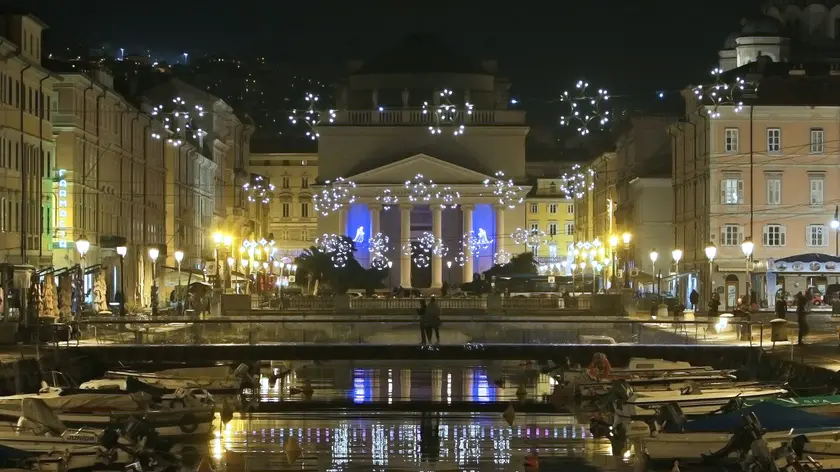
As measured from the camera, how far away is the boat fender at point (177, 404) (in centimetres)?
3888

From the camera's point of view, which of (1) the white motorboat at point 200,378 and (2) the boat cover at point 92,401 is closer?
(2) the boat cover at point 92,401

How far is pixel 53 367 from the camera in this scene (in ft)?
157

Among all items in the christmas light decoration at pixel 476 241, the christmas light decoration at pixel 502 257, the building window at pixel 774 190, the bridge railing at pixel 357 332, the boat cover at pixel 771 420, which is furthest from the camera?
the christmas light decoration at pixel 476 241

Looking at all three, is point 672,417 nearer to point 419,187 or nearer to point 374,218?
point 419,187

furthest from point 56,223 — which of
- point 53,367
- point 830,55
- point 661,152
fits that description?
point 830,55

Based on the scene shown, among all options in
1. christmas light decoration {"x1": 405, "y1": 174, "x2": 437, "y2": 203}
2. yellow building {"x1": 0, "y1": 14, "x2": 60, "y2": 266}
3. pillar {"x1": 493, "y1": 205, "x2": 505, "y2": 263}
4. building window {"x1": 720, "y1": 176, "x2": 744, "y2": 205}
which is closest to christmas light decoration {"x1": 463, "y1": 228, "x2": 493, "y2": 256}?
pillar {"x1": 493, "y1": 205, "x2": 505, "y2": 263}

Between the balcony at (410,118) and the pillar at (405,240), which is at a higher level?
the balcony at (410,118)

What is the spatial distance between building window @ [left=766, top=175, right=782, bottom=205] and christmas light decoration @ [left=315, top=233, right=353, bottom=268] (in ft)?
103

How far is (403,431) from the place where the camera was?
39219 mm

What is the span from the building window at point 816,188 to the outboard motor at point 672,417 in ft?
189

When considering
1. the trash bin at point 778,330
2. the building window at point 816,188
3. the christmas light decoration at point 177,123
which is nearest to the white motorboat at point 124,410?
the trash bin at point 778,330

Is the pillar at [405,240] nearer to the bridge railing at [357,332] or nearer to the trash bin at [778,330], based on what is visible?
the bridge railing at [357,332]

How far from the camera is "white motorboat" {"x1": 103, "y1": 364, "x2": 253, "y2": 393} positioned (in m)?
45.0

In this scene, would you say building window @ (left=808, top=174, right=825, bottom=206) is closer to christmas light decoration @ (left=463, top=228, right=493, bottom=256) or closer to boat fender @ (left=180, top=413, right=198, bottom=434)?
christmas light decoration @ (left=463, top=228, right=493, bottom=256)
